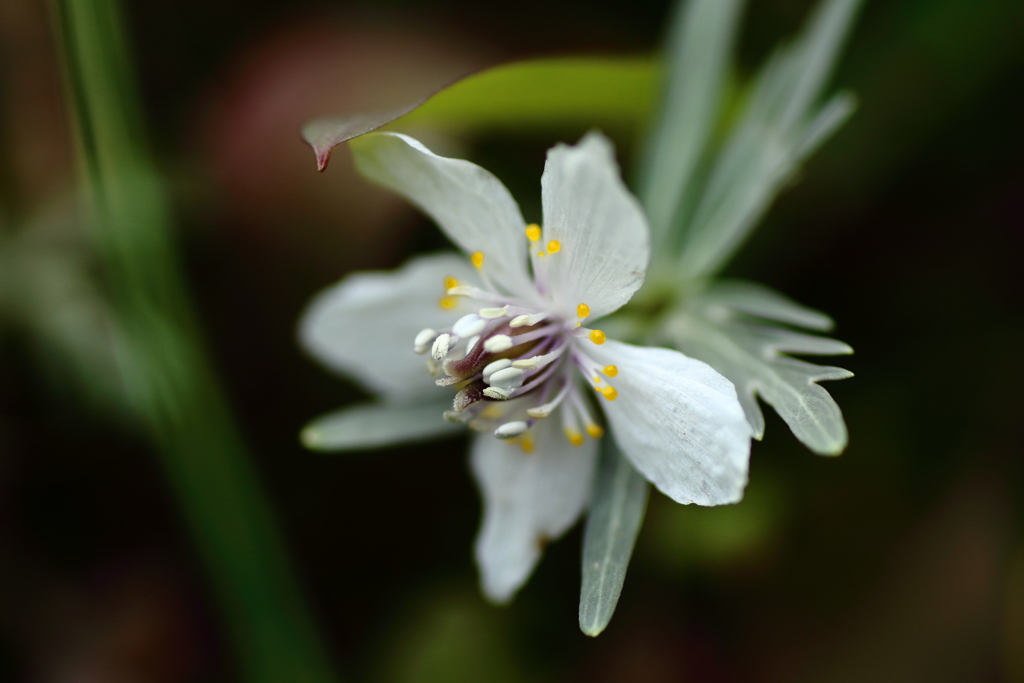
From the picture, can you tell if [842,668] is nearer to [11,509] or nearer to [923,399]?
[923,399]

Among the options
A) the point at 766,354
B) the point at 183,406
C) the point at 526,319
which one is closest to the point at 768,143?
the point at 766,354

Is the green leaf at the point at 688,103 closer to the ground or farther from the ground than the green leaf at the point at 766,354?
farther from the ground

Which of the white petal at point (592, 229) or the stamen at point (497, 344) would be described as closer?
the white petal at point (592, 229)

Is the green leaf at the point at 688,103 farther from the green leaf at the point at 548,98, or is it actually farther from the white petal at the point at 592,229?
the white petal at the point at 592,229

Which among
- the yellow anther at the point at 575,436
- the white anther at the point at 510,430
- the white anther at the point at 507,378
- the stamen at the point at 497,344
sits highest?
the stamen at the point at 497,344

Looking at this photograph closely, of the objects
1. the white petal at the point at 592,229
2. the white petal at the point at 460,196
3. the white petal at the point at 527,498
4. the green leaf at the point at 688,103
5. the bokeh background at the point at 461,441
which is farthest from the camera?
the bokeh background at the point at 461,441

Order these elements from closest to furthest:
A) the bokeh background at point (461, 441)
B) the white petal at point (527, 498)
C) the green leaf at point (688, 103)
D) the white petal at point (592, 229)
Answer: the white petal at point (592, 229) → the white petal at point (527, 498) → the green leaf at point (688, 103) → the bokeh background at point (461, 441)

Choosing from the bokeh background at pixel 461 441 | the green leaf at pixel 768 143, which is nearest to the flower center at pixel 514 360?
the green leaf at pixel 768 143

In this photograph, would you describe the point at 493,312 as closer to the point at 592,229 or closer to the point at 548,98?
the point at 592,229
